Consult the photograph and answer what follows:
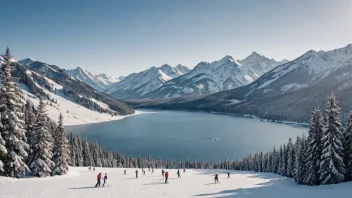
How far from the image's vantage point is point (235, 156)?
16988 cm

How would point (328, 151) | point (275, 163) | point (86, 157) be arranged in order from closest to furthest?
point (328, 151) → point (275, 163) → point (86, 157)

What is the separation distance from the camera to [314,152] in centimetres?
5562

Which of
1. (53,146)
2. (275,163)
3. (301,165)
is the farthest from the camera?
(275,163)

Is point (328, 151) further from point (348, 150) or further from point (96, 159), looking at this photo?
point (96, 159)

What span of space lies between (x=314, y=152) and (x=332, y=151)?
4.20m

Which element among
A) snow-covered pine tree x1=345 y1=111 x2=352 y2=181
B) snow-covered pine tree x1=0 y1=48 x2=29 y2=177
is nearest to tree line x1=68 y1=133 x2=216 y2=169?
snow-covered pine tree x1=0 y1=48 x2=29 y2=177

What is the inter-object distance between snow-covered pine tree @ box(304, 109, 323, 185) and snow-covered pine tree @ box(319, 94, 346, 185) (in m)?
1.96

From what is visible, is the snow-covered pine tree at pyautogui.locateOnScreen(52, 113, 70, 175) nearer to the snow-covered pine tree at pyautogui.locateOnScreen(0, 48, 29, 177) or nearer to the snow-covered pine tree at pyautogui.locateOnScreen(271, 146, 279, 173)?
the snow-covered pine tree at pyautogui.locateOnScreen(0, 48, 29, 177)

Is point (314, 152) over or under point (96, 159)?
over

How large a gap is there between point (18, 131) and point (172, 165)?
96556 millimetres

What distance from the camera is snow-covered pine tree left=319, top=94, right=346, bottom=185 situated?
51.1 metres

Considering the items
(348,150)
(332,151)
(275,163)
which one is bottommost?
(275,163)

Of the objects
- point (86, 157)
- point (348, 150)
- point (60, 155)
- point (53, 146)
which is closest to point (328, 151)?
point (348, 150)

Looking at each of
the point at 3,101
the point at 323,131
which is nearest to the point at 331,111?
the point at 323,131
